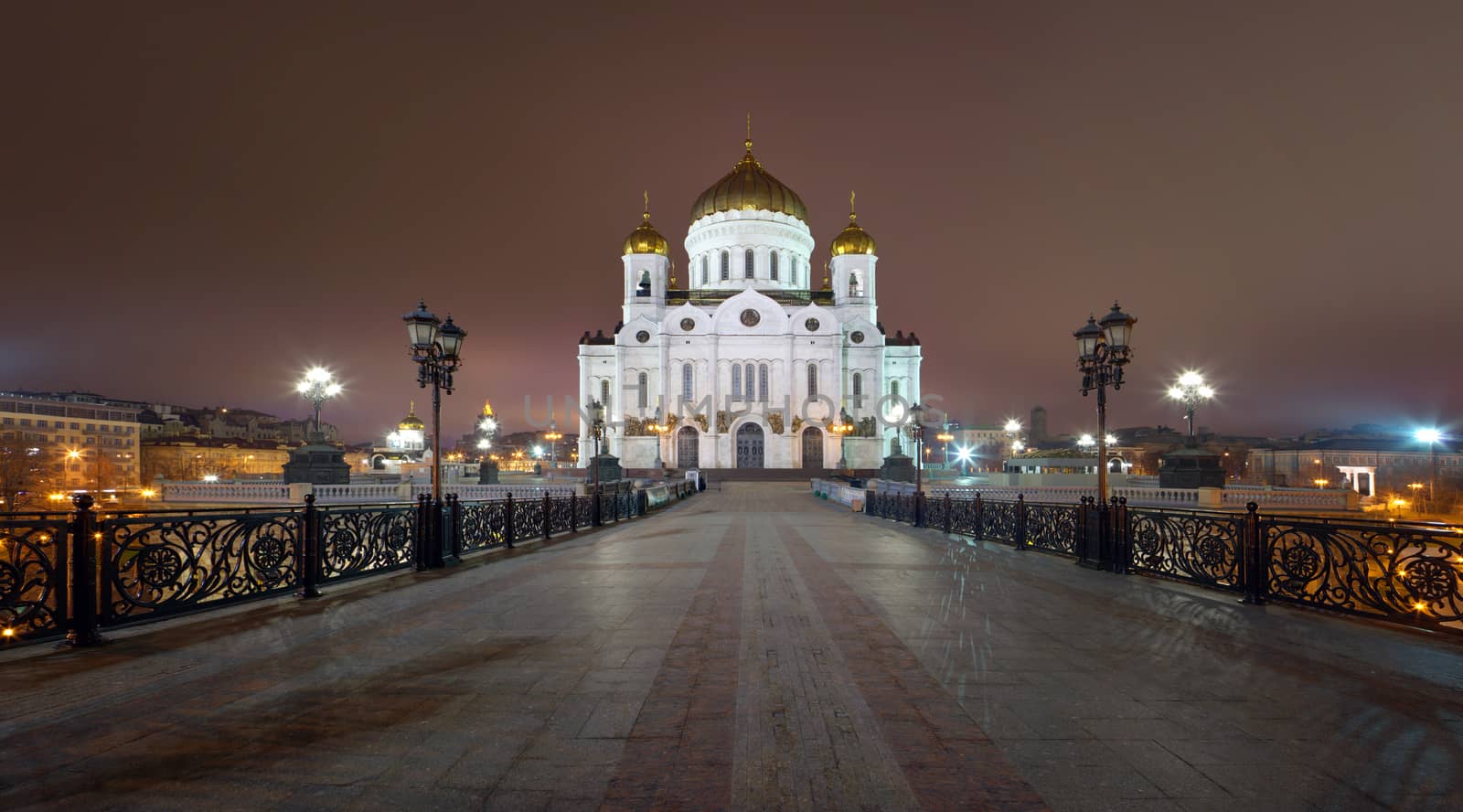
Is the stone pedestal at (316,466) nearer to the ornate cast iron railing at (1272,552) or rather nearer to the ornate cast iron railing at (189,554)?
the ornate cast iron railing at (189,554)

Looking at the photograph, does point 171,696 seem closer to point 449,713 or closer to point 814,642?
point 449,713

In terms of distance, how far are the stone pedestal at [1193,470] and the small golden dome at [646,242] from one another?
150 ft

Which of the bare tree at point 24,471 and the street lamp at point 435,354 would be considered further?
the bare tree at point 24,471

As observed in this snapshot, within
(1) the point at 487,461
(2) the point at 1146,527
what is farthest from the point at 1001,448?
(2) the point at 1146,527

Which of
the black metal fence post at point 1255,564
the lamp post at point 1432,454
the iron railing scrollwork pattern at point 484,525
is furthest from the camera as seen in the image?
the lamp post at point 1432,454

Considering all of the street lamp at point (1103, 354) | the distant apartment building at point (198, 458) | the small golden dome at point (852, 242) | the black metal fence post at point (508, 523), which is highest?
the small golden dome at point (852, 242)

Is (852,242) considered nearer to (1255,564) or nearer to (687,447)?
(687,447)

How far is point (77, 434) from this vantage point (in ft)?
279

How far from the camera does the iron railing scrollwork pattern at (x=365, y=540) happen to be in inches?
348

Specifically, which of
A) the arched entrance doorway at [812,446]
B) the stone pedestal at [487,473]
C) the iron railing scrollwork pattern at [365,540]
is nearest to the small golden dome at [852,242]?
the arched entrance doorway at [812,446]

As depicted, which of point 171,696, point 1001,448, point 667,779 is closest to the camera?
point 667,779

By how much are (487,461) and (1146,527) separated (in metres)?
34.0

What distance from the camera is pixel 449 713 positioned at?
439 centimetres

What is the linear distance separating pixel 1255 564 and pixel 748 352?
158 feet
